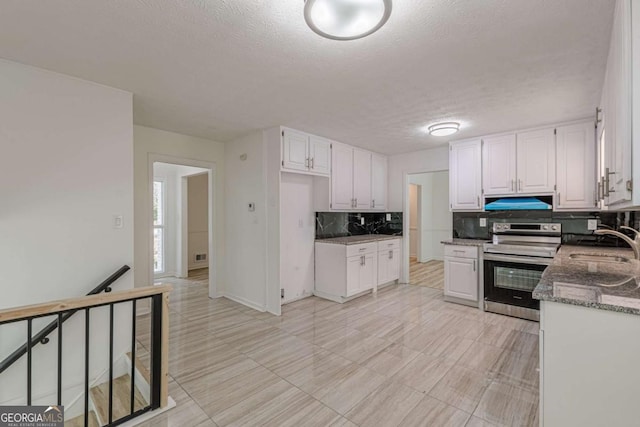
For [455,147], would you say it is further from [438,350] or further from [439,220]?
[439,220]

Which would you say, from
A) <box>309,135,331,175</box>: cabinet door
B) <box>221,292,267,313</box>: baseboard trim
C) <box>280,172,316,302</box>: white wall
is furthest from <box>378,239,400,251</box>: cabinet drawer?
<box>221,292,267,313</box>: baseboard trim

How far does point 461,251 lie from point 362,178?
1.97 meters

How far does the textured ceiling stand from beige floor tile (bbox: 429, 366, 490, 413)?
8.11ft

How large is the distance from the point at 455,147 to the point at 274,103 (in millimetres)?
2911

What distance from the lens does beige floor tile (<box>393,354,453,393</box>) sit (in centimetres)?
228

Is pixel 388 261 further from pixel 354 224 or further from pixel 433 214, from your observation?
pixel 433 214

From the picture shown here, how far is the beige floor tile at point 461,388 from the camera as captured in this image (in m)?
2.06

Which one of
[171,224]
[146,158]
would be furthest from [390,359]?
[171,224]

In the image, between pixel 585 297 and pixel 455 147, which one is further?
pixel 455 147

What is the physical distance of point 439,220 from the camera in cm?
779

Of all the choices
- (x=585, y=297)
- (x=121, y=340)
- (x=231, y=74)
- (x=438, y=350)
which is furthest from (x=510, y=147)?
(x=121, y=340)

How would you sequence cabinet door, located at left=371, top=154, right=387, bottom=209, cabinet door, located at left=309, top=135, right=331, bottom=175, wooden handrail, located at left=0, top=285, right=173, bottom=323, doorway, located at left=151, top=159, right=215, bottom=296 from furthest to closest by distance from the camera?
doorway, located at left=151, top=159, right=215, bottom=296, cabinet door, located at left=371, top=154, right=387, bottom=209, cabinet door, located at left=309, top=135, right=331, bottom=175, wooden handrail, located at left=0, top=285, right=173, bottom=323

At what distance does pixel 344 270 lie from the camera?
4246mm

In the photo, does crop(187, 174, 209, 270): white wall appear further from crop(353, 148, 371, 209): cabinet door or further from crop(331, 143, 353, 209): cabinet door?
crop(353, 148, 371, 209): cabinet door
